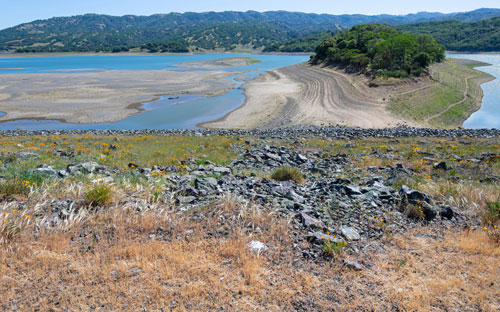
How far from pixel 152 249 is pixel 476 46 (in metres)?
176

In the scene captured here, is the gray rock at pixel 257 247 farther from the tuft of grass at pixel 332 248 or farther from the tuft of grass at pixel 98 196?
the tuft of grass at pixel 98 196

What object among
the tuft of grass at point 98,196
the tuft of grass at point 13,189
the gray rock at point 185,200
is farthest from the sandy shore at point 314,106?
the tuft of grass at point 98,196

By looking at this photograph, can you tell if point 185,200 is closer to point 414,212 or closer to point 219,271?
point 219,271

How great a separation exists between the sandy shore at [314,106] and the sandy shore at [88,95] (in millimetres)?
11555

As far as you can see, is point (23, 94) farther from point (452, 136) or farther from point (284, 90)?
point (452, 136)

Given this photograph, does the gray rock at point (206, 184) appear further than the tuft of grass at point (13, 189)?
Yes

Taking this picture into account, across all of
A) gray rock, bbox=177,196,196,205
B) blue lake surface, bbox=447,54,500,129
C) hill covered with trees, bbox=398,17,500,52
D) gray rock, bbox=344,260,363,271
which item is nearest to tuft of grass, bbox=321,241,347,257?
gray rock, bbox=344,260,363,271

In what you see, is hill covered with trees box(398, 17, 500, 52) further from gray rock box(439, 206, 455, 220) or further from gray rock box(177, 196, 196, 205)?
gray rock box(177, 196, 196, 205)

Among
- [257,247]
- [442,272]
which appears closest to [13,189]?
[257,247]

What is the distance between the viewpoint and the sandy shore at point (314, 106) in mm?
32562

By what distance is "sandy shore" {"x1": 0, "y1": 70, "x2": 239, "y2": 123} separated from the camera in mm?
37531

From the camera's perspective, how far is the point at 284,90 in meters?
51.3

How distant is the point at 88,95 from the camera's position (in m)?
47.5

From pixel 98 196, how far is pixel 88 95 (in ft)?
156
